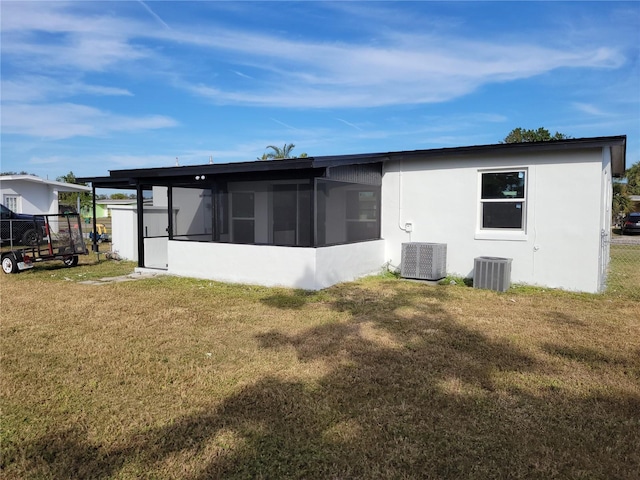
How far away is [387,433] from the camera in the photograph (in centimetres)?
304

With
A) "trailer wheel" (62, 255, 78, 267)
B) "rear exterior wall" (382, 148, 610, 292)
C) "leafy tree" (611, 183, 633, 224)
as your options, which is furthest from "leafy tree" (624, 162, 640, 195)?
"trailer wheel" (62, 255, 78, 267)

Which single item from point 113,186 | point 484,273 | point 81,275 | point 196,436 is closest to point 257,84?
point 113,186

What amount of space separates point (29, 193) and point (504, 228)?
2321 centimetres

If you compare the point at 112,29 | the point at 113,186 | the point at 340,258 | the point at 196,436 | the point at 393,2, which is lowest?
the point at 196,436

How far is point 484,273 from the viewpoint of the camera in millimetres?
8344

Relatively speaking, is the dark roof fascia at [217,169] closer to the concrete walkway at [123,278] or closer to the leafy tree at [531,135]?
the concrete walkway at [123,278]

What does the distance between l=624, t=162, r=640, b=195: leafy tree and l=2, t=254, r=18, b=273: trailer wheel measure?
5084 centimetres

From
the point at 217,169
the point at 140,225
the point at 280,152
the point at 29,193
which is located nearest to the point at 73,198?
the point at 29,193

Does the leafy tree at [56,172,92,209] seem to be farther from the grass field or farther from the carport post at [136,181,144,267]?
the grass field

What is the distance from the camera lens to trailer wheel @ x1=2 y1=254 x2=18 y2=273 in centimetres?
1048

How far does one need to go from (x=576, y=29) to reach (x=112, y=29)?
10.1m

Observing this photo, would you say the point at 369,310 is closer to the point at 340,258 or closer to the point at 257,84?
the point at 340,258

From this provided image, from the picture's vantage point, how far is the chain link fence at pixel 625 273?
828 centimetres

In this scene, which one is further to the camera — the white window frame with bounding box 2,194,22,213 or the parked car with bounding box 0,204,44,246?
the white window frame with bounding box 2,194,22,213
